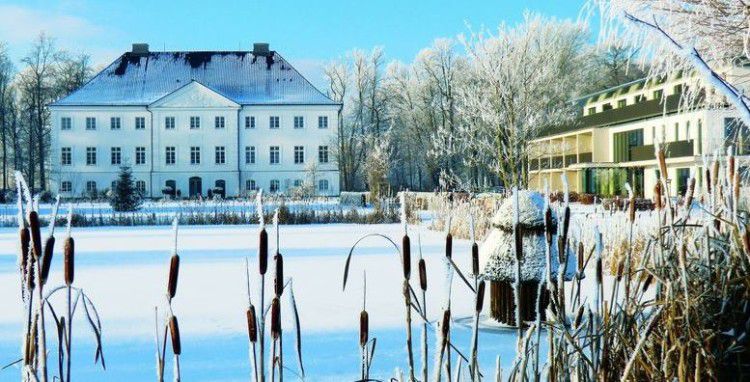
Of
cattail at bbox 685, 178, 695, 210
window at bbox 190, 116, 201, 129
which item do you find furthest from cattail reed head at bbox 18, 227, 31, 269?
window at bbox 190, 116, 201, 129

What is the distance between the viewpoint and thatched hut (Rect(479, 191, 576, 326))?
477 cm

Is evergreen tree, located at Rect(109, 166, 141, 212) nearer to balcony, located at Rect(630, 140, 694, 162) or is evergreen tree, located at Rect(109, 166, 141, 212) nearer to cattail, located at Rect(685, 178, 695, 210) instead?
balcony, located at Rect(630, 140, 694, 162)

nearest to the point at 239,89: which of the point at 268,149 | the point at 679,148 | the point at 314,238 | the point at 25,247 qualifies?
the point at 268,149

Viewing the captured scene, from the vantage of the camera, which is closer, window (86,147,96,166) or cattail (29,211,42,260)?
cattail (29,211,42,260)

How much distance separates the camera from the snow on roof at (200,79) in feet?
158

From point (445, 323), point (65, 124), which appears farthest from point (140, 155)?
point (445, 323)

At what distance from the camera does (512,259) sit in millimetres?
4777

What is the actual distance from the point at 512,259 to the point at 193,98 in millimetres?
44050

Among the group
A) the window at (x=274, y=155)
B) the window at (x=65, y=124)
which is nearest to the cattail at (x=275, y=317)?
the window at (x=274, y=155)

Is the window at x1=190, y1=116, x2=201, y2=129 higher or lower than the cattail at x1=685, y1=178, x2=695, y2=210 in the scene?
higher

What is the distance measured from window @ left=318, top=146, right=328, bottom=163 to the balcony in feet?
63.6

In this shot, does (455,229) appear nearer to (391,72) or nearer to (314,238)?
(314,238)

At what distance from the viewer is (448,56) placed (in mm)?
→ 50031

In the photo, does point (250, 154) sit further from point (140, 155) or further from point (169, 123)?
point (140, 155)
